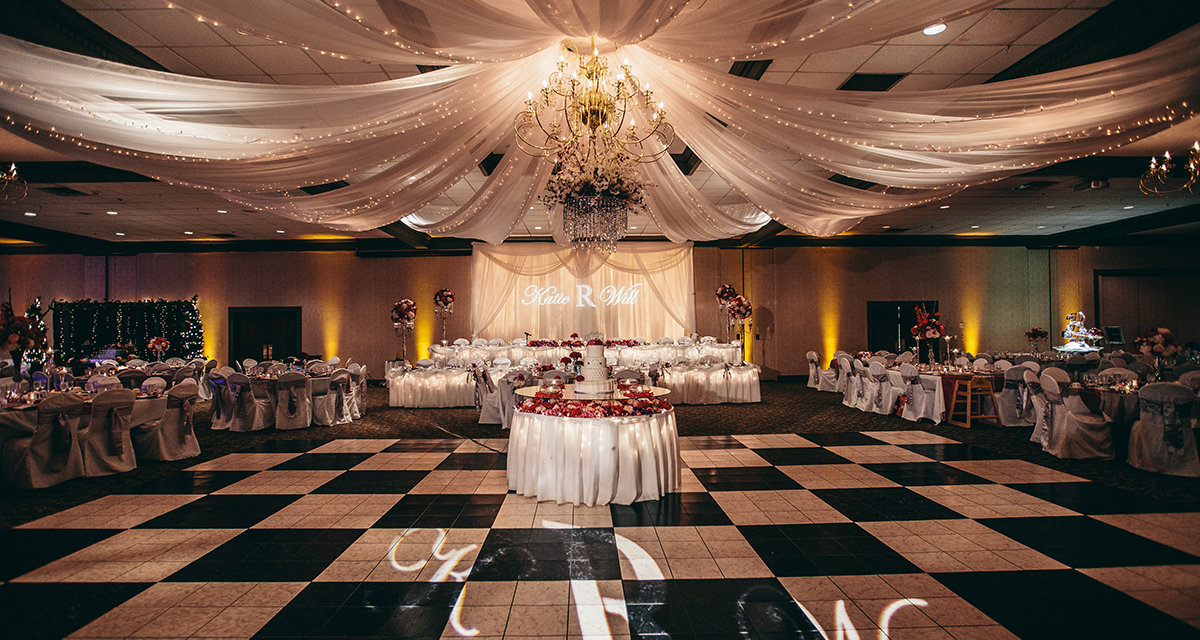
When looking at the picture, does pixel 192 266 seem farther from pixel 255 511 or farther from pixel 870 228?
pixel 870 228

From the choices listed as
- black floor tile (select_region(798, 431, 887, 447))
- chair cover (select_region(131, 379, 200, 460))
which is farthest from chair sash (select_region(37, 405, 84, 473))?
black floor tile (select_region(798, 431, 887, 447))

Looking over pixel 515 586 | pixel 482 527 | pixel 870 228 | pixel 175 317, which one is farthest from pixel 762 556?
pixel 175 317

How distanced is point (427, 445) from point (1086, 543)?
6301mm

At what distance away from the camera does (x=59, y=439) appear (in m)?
4.86

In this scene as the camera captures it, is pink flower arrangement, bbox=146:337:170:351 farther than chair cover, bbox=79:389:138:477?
Yes

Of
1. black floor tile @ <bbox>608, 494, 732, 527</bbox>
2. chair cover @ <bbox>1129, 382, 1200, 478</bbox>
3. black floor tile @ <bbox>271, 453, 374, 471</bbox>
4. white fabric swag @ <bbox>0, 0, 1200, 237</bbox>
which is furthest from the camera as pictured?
black floor tile @ <bbox>271, 453, 374, 471</bbox>

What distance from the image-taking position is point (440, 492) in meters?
4.52

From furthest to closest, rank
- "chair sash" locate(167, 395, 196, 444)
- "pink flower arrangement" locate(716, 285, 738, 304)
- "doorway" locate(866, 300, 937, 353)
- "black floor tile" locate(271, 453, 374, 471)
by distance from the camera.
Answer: "doorway" locate(866, 300, 937, 353)
"pink flower arrangement" locate(716, 285, 738, 304)
"chair sash" locate(167, 395, 196, 444)
"black floor tile" locate(271, 453, 374, 471)

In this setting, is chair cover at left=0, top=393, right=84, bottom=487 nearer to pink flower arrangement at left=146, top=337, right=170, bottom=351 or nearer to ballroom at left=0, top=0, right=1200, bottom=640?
ballroom at left=0, top=0, right=1200, bottom=640

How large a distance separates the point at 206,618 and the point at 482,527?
1629 mm

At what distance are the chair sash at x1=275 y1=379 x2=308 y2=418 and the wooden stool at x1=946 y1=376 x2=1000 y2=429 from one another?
386 inches

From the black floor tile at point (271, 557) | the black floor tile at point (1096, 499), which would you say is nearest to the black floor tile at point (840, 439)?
the black floor tile at point (1096, 499)

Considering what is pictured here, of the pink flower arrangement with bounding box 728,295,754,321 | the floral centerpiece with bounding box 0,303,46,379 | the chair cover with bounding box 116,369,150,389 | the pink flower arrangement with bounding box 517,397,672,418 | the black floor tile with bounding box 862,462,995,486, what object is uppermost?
the pink flower arrangement with bounding box 728,295,754,321

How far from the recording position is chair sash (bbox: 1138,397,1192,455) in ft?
15.6
